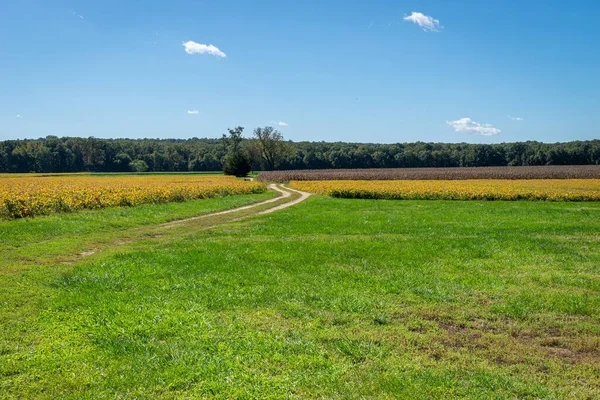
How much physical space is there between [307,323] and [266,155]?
98.7 meters

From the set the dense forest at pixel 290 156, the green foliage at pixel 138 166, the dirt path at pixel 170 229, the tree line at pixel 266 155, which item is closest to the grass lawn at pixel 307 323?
the dirt path at pixel 170 229

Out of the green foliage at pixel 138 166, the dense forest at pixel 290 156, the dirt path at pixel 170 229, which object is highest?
the dense forest at pixel 290 156

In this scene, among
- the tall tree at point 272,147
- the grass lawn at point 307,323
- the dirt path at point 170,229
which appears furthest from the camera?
the tall tree at point 272,147

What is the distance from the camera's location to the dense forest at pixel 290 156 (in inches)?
4097

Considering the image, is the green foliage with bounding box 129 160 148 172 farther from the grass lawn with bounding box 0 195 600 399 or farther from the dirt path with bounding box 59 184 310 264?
the grass lawn with bounding box 0 195 600 399

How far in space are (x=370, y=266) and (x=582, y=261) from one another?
5.91m

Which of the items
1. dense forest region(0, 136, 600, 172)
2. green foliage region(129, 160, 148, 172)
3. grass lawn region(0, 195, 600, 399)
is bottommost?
grass lawn region(0, 195, 600, 399)

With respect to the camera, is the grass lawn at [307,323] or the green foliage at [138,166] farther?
the green foliage at [138,166]

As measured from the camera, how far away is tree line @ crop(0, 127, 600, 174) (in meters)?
102

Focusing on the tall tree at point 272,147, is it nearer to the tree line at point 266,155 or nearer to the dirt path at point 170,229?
the tree line at point 266,155

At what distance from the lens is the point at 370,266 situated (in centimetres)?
1075

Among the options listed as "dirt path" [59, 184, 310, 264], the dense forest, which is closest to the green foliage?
the dense forest

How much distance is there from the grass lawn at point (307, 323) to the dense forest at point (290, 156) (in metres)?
97.1

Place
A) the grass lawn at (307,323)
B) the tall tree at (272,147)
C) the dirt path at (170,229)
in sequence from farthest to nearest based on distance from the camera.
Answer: the tall tree at (272,147) < the dirt path at (170,229) < the grass lawn at (307,323)
